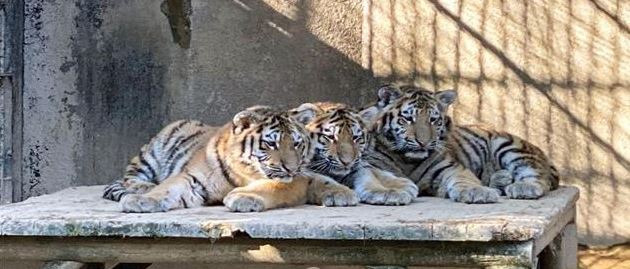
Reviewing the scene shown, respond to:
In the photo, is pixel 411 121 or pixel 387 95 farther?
pixel 387 95

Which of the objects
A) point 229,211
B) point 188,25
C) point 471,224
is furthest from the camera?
point 188,25

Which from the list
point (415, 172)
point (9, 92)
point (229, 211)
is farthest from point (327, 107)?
point (9, 92)

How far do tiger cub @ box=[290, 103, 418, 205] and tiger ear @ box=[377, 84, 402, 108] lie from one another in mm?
335

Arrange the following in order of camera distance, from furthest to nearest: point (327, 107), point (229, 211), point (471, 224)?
point (327, 107)
point (229, 211)
point (471, 224)

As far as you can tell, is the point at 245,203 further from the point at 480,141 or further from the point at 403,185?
the point at 480,141

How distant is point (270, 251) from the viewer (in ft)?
13.1

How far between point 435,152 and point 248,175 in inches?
39.2

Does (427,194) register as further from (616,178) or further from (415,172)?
(616,178)

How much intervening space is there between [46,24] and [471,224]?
3676 mm

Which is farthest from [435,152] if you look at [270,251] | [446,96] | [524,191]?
[270,251]

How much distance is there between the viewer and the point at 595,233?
618 centimetres

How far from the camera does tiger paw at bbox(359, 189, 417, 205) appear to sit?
180 inches

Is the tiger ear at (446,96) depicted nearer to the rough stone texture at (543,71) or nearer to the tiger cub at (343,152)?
the tiger cub at (343,152)

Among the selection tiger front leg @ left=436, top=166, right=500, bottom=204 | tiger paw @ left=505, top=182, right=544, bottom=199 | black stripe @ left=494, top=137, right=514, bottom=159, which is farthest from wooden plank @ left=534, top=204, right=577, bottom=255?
black stripe @ left=494, top=137, right=514, bottom=159
